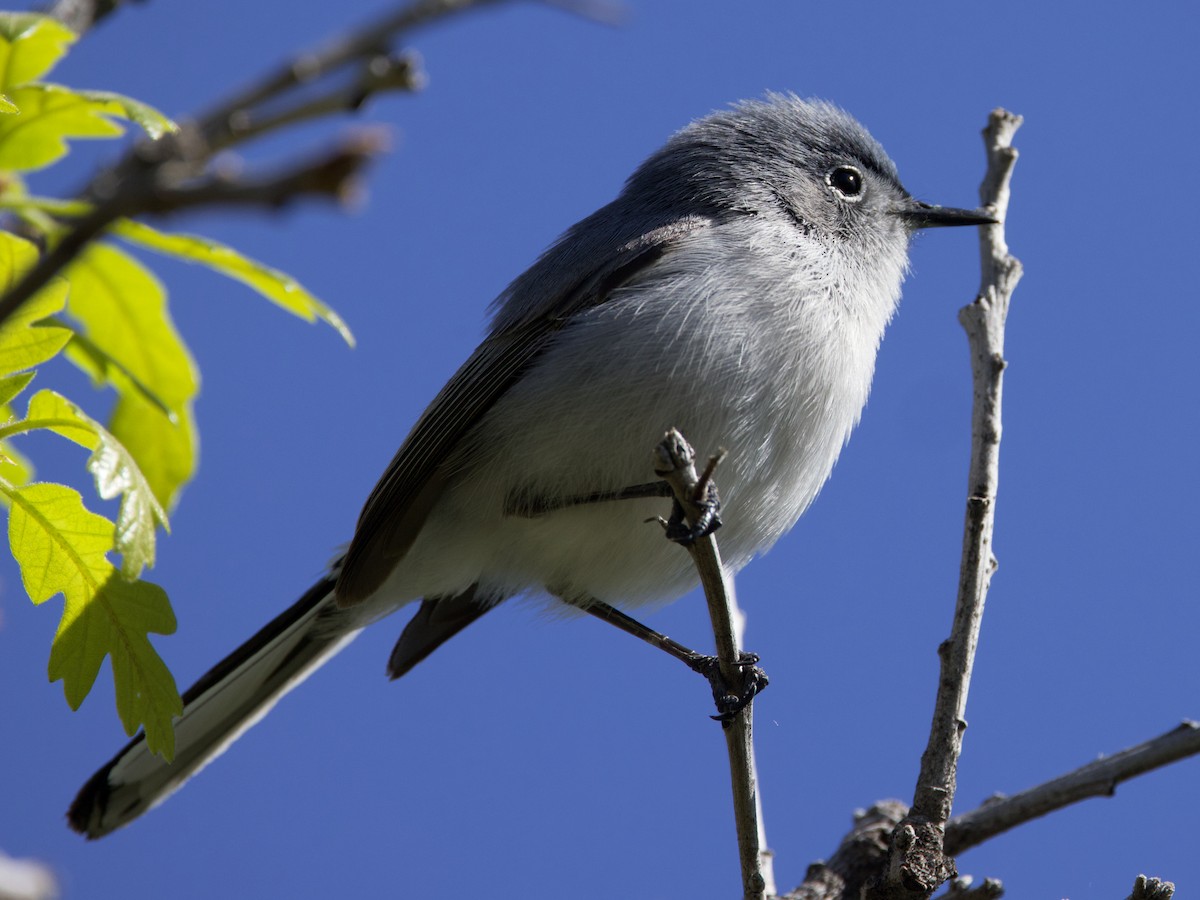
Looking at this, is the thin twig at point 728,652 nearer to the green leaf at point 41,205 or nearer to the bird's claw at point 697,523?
the bird's claw at point 697,523

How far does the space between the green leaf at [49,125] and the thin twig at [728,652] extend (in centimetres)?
109

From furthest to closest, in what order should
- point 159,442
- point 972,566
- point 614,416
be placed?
point 614,416 < point 972,566 < point 159,442

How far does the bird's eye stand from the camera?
13.2ft

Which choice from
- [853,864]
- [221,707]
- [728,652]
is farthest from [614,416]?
[221,707]

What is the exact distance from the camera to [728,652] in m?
2.42

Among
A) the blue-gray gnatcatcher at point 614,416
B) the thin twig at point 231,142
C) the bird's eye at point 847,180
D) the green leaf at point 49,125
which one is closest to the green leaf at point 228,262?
the green leaf at point 49,125

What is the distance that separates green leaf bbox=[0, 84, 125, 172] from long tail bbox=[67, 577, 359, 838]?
1987 millimetres

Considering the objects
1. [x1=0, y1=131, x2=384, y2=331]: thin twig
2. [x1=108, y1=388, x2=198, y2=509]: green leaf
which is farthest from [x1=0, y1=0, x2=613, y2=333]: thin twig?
[x1=108, y1=388, x2=198, y2=509]: green leaf

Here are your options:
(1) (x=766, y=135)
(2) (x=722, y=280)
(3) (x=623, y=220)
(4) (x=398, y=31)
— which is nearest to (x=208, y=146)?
(4) (x=398, y=31)

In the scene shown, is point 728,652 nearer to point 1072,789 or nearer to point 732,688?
point 732,688

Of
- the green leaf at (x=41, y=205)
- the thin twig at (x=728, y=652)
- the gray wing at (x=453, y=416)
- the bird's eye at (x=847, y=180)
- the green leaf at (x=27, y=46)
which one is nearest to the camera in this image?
the green leaf at (x=41, y=205)

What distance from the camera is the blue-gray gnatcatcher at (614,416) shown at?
314 centimetres

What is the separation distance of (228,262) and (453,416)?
189cm

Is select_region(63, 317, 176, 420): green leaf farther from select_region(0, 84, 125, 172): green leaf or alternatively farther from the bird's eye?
the bird's eye
